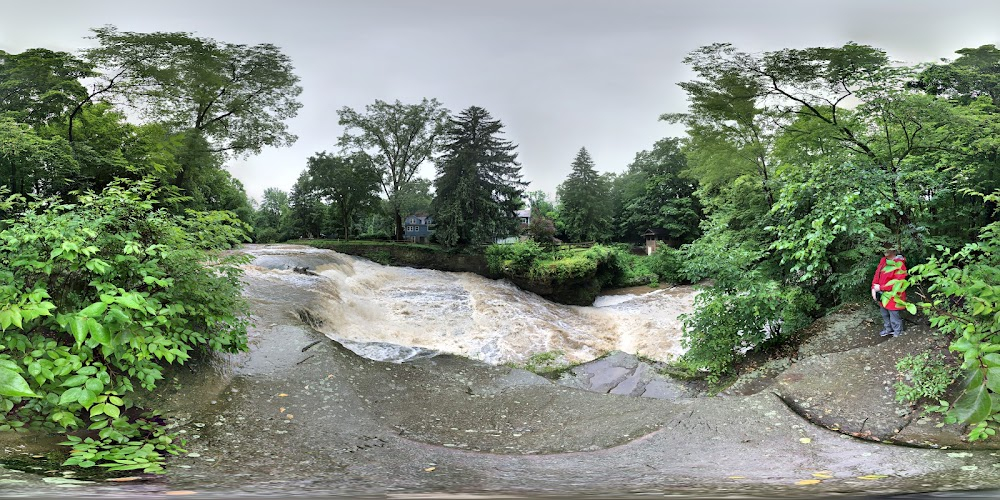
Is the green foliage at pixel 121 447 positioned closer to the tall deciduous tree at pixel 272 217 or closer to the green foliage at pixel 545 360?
the green foliage at pixel 545 360

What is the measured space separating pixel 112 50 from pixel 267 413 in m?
5.94

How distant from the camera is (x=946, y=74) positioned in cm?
452

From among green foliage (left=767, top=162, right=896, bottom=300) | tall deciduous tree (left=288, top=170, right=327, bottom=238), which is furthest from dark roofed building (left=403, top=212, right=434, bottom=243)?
green foliage (left=767, top=162, right=896, bottom=300)

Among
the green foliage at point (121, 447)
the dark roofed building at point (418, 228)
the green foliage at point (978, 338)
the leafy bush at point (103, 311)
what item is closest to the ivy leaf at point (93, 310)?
the leafy bush at point (103, 311)

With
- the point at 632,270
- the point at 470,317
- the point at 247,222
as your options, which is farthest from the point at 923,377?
the point at 632,270

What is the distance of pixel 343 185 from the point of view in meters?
20.2

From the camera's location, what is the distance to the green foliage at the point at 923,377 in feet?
9.36

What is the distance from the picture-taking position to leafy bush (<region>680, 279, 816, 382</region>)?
475cm

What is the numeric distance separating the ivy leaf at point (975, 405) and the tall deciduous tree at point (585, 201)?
62.9 feet

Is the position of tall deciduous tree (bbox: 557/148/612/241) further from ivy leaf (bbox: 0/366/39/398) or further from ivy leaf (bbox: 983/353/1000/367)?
ivy leaf (bbox: 0/366/39/398)

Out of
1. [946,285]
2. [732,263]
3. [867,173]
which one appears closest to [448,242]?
[732,263]

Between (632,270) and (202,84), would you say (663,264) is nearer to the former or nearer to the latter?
(632,270)

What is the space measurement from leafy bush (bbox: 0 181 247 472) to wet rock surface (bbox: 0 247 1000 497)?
228 millimetres

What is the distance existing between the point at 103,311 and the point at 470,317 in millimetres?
9748
